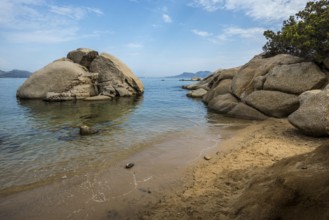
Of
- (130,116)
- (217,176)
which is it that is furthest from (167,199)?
(130,116)

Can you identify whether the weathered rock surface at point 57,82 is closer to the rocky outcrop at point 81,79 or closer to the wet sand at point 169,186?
the rocky outcrop at point 81,79

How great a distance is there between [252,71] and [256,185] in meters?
16.0

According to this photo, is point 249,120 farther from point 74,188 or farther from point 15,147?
point 15,147

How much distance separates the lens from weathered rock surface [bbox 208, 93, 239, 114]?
18.5m

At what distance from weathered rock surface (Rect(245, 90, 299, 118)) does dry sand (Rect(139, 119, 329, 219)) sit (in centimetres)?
441

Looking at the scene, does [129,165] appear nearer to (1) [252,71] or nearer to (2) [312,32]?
(2) [312,32]

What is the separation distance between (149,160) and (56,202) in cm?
357

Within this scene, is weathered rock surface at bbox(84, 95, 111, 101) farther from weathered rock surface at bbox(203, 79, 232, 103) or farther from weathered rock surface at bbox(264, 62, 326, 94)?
weathered rock surface at bbox(264, 62, 326, 94)

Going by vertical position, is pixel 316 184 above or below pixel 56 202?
above

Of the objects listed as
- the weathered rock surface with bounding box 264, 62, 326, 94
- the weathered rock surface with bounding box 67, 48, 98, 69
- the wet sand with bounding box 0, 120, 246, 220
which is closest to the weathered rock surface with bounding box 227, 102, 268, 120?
the weathered rock surface with bounding box 264, 62, 326, 94

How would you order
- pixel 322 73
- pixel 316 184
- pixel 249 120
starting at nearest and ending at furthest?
pixel 316 184 < pixel 322 73 < pixel 249 120

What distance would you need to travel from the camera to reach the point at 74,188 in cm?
670

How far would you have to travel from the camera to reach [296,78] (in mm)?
14719

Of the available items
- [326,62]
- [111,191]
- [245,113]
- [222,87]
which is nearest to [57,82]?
[222,87]
